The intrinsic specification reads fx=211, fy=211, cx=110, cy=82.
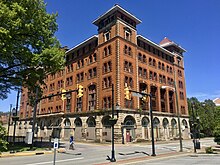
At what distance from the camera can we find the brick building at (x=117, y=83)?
38.8 metres

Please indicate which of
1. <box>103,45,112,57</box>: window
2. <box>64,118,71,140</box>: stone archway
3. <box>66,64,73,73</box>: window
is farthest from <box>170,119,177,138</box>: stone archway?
<box>66,64,73,73</box>: window

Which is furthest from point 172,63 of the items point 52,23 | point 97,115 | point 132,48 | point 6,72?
point 6,72

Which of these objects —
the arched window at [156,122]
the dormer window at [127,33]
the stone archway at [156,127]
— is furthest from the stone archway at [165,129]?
the dormer window at [127,33]

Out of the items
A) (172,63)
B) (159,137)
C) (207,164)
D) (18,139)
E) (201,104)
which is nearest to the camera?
(207,164)

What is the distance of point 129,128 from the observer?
38312 mm

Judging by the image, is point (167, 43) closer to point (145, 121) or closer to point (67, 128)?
point (145, 121)

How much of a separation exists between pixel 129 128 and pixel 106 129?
4.18 metres

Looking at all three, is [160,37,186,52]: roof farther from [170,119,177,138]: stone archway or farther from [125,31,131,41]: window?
[170,119,177,138]: stone archway

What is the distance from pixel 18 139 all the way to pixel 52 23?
21.1 m

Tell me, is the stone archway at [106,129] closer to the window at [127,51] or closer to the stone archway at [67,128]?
the stone archway at [67,128]

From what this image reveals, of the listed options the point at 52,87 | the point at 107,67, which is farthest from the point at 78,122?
the point at 52,87

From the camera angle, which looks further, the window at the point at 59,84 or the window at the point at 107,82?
the window at the point at 59,84

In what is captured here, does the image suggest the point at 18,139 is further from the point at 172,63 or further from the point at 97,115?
the point at 172,63

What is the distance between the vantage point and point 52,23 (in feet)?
80.7
